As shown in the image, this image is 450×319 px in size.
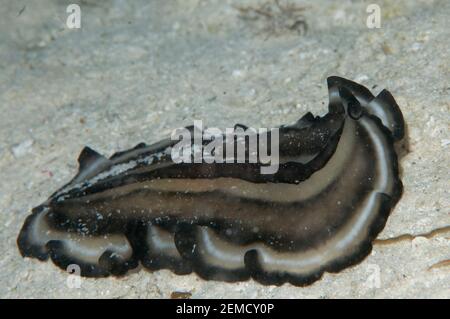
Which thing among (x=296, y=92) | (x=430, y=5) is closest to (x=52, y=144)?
(x=296, y=92)

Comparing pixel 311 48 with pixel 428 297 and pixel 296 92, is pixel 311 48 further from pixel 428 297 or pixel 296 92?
pixel 428 297

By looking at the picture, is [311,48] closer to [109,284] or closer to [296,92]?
[296,92]
